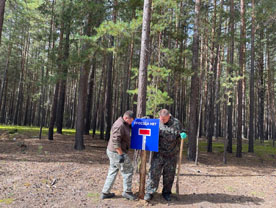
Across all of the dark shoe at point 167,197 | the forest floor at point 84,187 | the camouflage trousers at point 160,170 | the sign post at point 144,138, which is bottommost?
the forest floor at point 84,187

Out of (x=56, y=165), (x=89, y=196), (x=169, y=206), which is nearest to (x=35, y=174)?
(x=56, y=165)

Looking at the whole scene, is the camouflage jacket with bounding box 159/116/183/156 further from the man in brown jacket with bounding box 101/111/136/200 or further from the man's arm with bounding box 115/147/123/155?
the man's arm with bounding box 115/147/123/155

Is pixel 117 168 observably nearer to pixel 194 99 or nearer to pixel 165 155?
pixel 165 155

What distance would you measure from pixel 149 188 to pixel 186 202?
0.91 m

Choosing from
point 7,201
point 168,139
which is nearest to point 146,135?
point 168,139

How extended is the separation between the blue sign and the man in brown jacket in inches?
9.7

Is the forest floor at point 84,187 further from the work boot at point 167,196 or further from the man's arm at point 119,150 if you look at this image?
the man's arm at point 119,150

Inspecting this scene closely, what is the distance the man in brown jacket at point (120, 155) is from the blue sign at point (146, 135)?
0.25 meters

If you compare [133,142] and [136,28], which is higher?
[136,28]

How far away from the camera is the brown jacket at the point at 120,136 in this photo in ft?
14.9

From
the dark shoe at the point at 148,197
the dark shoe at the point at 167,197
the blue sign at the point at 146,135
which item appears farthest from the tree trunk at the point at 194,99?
the dark shoe at the point at 148,197

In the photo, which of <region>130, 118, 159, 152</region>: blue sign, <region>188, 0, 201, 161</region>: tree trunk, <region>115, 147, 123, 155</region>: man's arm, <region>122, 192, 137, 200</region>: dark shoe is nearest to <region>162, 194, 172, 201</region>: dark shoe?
<region>122, 192, 137, 200</region>: dark shoe

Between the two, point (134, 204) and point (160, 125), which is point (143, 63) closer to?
point (160, 125)

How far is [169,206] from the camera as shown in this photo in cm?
450
